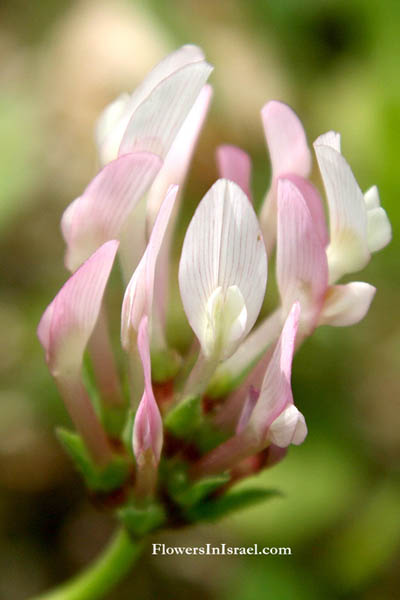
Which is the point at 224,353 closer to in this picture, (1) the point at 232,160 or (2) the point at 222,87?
(1) the point at 232,160

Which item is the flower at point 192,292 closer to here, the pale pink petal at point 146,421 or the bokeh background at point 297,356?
the pale pink petal at point 146,421

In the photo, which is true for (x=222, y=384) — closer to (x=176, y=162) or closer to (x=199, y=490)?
(x=199, y=490)

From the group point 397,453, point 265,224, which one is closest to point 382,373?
point 397,453

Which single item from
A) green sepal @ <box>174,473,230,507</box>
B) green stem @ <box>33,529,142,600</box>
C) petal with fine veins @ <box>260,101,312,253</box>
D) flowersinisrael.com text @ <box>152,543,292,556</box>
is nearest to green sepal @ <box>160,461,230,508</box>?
green sepal @ <box>174,473,230,507</box>

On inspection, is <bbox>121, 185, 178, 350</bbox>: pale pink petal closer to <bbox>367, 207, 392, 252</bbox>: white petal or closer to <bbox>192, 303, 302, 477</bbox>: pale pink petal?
<bbox>192, 303, 302, 477</bbox>: pale pink petal

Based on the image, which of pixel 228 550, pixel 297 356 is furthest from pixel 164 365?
pixel 297 356

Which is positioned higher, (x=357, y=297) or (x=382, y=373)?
(x=357, y=297)
